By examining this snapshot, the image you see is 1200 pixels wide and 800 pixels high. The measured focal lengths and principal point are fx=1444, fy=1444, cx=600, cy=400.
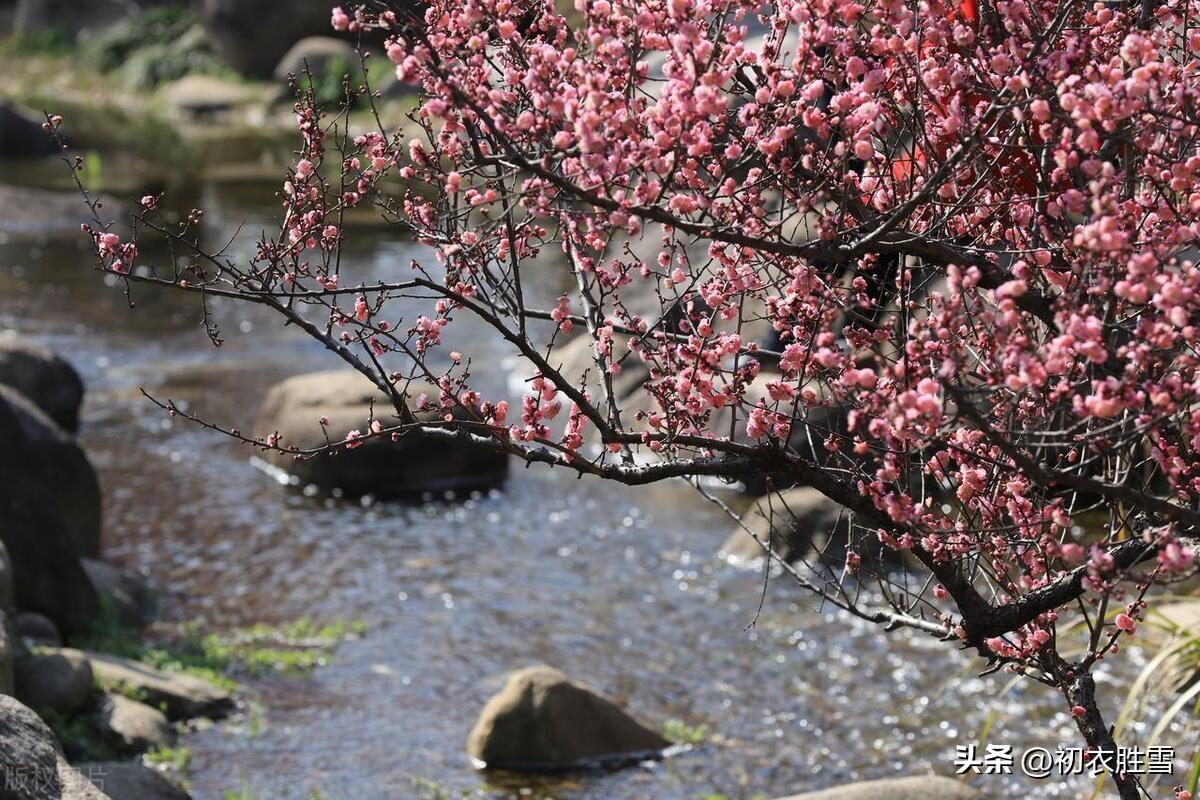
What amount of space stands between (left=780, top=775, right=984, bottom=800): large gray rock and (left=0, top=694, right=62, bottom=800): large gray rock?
3.54m

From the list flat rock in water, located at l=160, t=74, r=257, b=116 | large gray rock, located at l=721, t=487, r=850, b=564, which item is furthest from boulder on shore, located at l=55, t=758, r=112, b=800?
flat rock in water, located at l=160, t=74, r=257, b=116

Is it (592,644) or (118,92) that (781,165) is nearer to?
(592,644)

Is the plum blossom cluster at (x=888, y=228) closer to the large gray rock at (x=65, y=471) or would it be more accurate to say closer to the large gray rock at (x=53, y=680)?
the large gray rock at (x=53, y=680)

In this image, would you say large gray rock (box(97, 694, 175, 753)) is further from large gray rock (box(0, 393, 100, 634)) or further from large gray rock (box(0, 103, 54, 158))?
large gray rock (box(0, 103, 54, 158))

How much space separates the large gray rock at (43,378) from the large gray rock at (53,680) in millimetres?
5966

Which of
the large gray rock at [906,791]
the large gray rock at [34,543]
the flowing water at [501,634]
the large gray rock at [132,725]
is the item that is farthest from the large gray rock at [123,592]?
the large gray rock at [906,791]

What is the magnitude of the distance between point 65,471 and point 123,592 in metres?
0.96

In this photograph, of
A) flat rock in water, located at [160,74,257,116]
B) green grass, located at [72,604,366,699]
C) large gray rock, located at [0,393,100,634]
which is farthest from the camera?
flat rock in water, located at [160,74,257,116]

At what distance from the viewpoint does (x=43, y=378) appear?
1387 cm

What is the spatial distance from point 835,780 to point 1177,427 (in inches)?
189

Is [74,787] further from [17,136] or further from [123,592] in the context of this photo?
[17,136]

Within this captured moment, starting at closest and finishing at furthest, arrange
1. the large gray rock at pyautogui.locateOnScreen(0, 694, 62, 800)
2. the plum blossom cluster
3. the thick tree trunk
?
the plum blossom cluster
the thick tree trunk
the large gray rock at pyautogui.locateOnScreen(0, 694, 62, 800)

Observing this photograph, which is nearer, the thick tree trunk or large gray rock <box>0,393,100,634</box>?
the thick tree trunk

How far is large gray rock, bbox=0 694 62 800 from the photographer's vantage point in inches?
191
